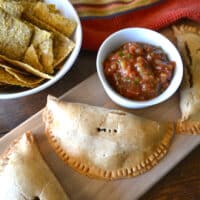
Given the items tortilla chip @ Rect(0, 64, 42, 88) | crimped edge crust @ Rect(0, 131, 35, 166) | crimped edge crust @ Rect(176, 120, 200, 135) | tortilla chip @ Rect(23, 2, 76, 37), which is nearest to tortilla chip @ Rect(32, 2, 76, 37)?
tortilla chip @ Rect(23, 2, 76, 37)

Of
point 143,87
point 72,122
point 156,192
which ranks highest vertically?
point 143,87

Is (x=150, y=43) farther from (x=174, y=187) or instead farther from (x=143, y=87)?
(x=174, y=187)

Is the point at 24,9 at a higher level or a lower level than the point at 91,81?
higher

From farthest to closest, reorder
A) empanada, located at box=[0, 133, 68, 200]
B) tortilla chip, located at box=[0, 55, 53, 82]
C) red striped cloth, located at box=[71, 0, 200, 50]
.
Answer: red striped cloth, located at box=[71, 0, 200, 50]
tortilla chip, located at box=[0, 55, 53, 82]
empanada, located at box=[0, 133, 68, 200]

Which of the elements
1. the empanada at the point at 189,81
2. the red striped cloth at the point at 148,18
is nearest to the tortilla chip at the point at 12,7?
the red striped cloth at the point at 148,18

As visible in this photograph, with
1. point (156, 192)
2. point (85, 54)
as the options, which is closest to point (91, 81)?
point (85, 54)

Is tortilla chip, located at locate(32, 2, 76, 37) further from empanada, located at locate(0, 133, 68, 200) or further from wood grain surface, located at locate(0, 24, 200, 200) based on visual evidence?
empanada, located at locate(0, 133, 68, 200)
